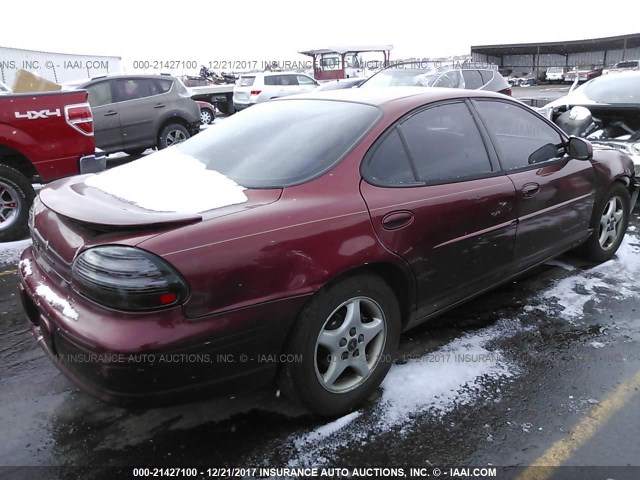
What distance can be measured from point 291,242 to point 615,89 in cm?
684

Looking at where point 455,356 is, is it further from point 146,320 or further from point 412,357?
point 146,320

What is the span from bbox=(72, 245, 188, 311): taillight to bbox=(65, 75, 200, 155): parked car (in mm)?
6890

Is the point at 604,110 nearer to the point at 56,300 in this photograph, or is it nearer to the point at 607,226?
the point at 607,226

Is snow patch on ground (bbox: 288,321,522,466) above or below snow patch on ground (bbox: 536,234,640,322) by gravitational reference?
above

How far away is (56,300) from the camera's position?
2182mm

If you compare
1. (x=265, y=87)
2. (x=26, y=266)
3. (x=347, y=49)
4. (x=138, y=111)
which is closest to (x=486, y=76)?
(x=265, y=87)

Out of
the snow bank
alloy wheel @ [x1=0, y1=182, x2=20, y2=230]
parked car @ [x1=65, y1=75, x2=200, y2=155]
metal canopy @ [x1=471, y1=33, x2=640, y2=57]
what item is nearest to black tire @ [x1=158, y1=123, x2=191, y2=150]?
parked car @ [x1=65, y1=75, x2=200, y2=155]

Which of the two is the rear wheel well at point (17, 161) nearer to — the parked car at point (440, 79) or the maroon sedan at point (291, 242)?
the maroon sedan at point (291, 242)

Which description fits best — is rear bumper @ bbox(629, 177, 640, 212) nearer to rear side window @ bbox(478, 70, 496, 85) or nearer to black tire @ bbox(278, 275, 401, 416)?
black tire @ bbox(278, 275, 401, 416)

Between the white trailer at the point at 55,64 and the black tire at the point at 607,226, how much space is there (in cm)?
2081

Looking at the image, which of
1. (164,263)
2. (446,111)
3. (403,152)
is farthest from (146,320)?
(446,111)

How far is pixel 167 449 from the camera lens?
234 centimetres

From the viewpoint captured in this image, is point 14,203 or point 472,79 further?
point 472,79

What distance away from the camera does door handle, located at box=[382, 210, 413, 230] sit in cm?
250
